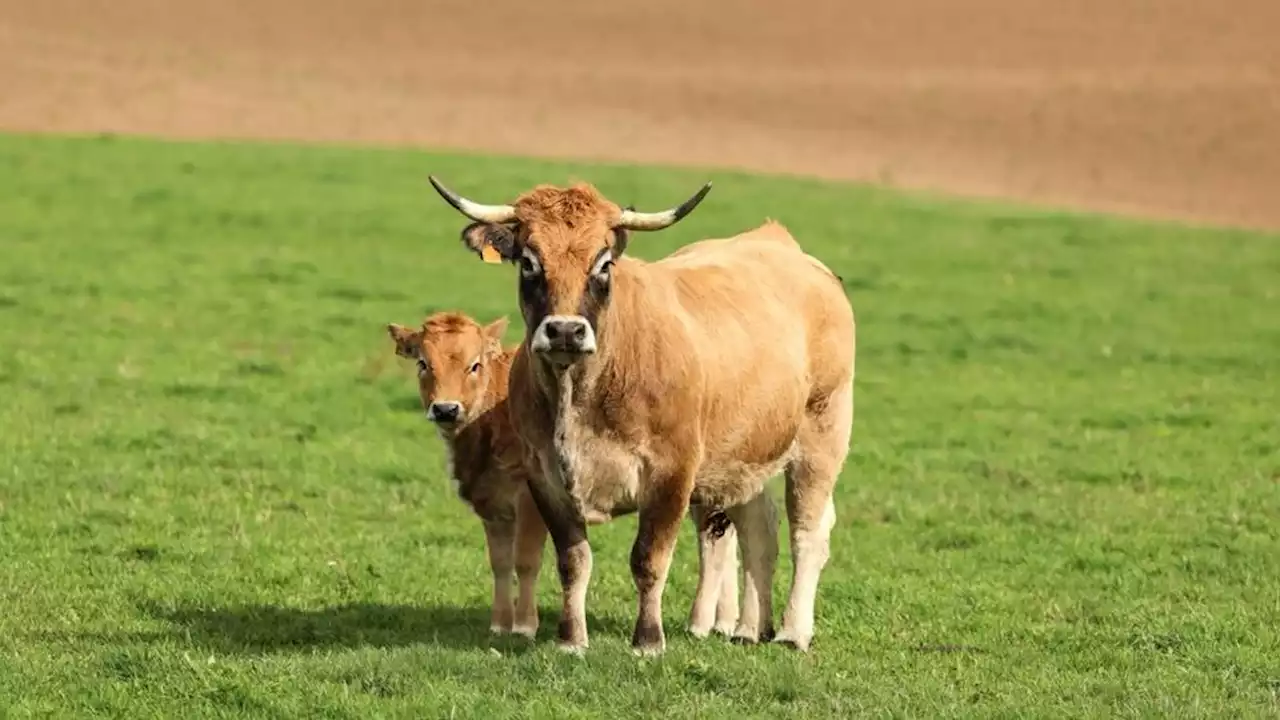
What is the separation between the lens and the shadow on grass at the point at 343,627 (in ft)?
35.6

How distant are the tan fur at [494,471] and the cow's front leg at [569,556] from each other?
3.59 feet

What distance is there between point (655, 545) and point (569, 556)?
448mm

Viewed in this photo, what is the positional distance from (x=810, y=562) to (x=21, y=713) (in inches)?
179

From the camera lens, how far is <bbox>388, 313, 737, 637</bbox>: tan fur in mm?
11484

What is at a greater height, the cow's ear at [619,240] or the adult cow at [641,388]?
the cow's ear at [619,240]

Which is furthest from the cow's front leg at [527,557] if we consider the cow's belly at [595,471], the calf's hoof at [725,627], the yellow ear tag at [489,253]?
the yellow ear tag at [489,253]

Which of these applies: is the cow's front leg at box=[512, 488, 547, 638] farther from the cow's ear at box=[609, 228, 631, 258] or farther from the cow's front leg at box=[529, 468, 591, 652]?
the cow's ear at box=[609, 228, 631, 258]

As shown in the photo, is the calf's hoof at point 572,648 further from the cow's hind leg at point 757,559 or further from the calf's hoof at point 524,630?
the cow's hind leg at point 757,559

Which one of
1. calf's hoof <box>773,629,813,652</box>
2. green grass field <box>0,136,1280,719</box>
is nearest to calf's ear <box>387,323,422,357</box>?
green grass field <box>0,136,1280,719</box>

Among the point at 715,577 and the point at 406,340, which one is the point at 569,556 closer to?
the point at 715,577

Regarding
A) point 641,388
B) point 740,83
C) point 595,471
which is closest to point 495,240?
point 641,388

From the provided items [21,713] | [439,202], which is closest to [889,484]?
[21,713]

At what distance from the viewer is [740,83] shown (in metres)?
52.4

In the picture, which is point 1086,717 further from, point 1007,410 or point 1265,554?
point 1007,410
